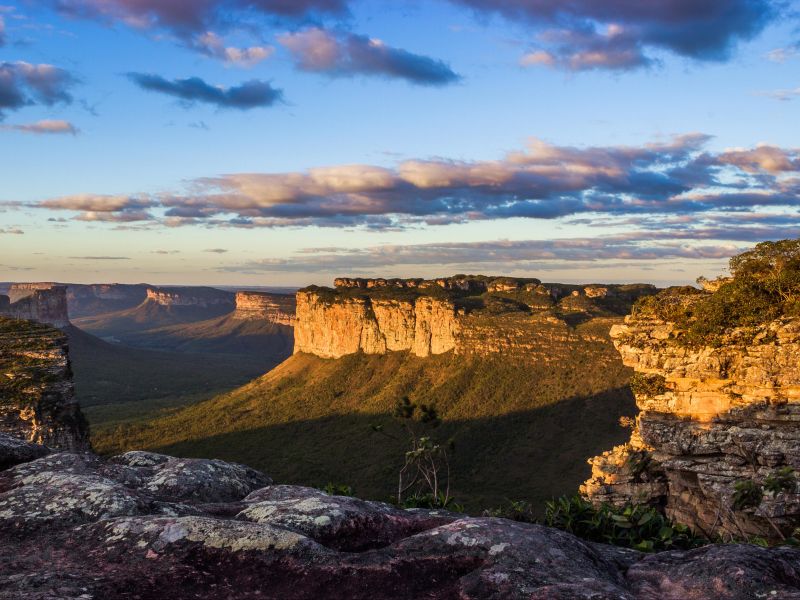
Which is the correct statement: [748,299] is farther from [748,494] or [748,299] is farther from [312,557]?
[312,557]

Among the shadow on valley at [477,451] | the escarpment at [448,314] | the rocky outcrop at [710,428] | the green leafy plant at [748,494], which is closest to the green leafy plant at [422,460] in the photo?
the shadow on valley at [477,451]

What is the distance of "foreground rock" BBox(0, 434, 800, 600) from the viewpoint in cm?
786

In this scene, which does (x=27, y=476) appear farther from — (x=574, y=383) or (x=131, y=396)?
(x=131, y=396)

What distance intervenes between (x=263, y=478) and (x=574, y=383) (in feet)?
298

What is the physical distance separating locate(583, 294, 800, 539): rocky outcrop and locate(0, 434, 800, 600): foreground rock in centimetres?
1487

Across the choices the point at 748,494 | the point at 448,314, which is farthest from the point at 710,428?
the point at 448,314

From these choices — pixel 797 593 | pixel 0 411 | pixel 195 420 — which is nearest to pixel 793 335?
pixel 797 593

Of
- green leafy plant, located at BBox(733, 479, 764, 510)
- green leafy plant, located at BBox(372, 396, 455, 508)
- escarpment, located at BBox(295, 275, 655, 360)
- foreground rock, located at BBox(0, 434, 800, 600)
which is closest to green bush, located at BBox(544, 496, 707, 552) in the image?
green leafy plant, located at BBox(733, 479, 764, 510)

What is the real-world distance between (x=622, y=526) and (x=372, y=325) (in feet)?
459

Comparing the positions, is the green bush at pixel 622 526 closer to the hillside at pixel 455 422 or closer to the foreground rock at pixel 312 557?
the foreground rock at pixel 312 557

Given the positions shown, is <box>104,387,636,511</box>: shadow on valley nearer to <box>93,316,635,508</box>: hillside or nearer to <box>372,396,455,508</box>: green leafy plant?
<box>93,316,635,508</box>: hillside

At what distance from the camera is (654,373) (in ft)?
91.6

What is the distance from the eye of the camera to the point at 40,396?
187ft

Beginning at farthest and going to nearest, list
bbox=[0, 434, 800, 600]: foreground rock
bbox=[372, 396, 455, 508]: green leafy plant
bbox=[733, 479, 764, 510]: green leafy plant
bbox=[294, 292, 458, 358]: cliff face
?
bbox=[294, 292, 458, 358]: cliff face, bbox=[372, 396, 455, 508]: green leafy plant, bbox=[733, 479, 764, 510]: green leafy plant, bbox=[0, 434, 800, 600]: foreground rock
